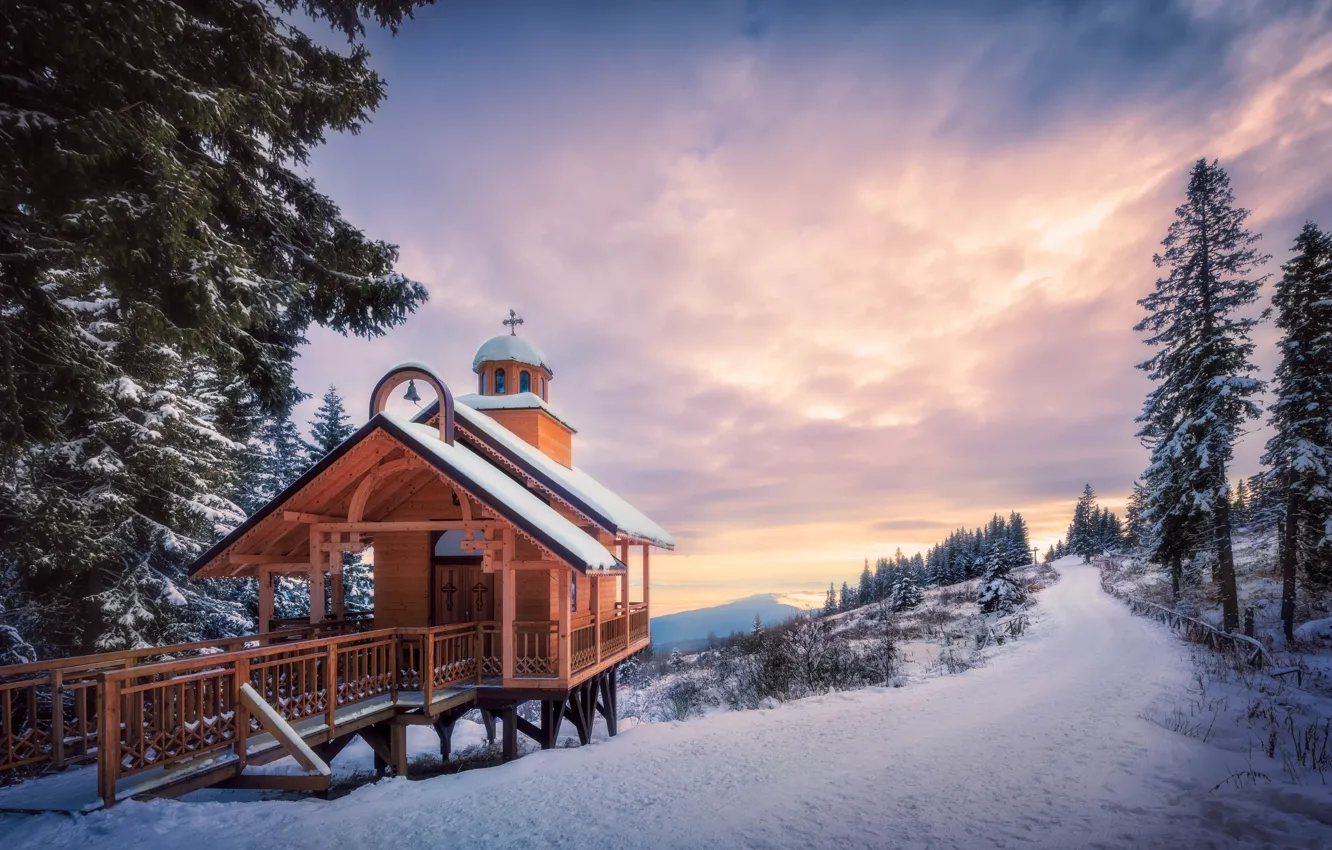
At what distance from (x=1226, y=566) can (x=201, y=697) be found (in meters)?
25.5

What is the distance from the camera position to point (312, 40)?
29.3ft

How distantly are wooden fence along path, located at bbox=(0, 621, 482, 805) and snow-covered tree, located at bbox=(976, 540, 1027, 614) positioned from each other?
101 feet

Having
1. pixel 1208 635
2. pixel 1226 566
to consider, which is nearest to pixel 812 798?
pixel 1208 635

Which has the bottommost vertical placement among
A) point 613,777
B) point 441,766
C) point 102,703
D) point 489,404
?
point 441,766

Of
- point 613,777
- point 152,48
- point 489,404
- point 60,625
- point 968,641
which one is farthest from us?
point 968,641

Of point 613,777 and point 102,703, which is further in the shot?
point 613,777

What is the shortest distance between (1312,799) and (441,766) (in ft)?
47.9

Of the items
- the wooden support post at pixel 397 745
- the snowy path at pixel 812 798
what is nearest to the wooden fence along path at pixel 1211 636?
the snowy path at pixel 812 798

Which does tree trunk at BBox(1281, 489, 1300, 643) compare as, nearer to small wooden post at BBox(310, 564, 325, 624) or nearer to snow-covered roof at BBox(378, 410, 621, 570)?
snow-covered roof at BBox(378, 410, 621, 570)

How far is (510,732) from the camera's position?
11.0 meters

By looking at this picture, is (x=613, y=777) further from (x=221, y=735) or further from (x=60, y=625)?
(x=60, y=625)

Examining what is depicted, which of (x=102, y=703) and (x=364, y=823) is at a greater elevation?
(x=102, y=703)

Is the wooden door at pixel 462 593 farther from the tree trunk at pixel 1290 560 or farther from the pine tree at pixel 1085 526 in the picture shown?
the pine tree at pixel 1085 526

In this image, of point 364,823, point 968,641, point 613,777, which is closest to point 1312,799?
point 613,777
